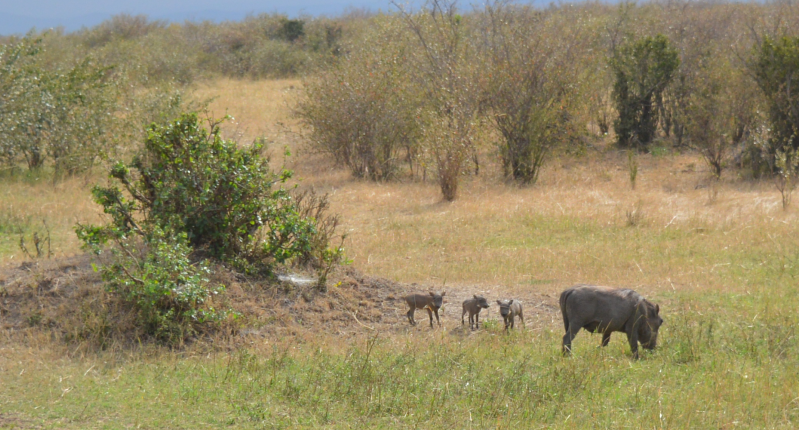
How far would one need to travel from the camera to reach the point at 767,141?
15875 mm

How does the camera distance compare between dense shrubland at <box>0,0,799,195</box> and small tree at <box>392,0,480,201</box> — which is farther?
dense shrubland at <box>0,0,799,195</box>

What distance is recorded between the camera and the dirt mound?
6.52 meters

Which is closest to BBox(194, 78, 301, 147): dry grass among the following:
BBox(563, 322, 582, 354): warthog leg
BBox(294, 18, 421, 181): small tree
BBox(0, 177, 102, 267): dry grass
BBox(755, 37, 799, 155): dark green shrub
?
BBox(294, 18, 421, 181): small tree

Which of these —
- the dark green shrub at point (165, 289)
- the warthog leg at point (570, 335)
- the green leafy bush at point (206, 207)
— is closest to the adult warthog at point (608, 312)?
the warthog leg at point (570, 335)

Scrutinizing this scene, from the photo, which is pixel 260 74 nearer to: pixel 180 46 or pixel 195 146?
pixel 180 46

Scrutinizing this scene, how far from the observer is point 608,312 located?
6016 mm

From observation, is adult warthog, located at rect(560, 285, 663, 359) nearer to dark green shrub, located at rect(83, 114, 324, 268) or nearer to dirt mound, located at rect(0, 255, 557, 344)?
dirt mound, located at rect(0, 255, 557, 344)

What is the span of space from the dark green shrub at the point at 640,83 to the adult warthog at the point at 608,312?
588 inches

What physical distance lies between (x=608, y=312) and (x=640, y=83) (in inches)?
625

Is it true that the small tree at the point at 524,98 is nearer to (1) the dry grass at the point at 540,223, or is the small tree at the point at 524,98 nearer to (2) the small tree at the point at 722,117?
(1) the dry grass at the point at 540,223

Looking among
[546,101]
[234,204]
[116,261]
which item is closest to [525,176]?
[546,101]

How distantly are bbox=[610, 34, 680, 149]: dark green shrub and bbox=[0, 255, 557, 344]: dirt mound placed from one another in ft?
44.6

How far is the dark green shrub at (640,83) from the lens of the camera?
2003 centimetres

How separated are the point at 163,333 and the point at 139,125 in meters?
11.7
